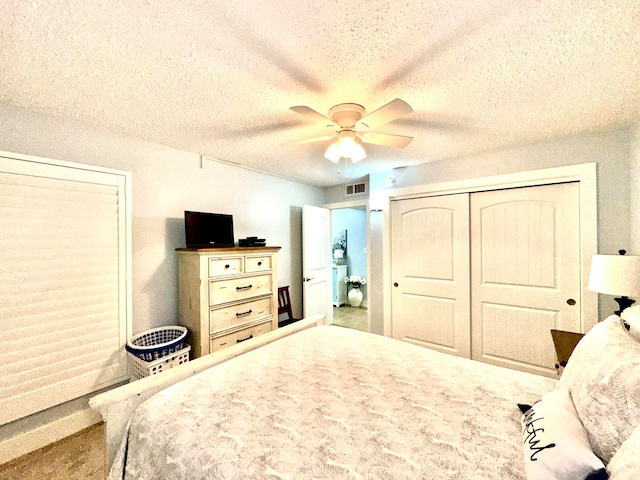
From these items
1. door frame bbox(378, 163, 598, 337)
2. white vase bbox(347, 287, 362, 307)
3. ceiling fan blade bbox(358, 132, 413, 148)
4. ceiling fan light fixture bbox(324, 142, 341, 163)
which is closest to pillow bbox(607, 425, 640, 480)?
ceiling fan blade bbox(358, 132, 413, 148)

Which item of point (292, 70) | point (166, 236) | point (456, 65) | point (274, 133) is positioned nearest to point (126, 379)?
point (166, 236)

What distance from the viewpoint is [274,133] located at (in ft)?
7.39

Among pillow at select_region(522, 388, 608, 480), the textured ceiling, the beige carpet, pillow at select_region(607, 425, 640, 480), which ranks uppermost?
the textured ceiling

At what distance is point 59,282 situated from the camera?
6.32 ft

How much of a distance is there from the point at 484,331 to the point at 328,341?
1.96 m

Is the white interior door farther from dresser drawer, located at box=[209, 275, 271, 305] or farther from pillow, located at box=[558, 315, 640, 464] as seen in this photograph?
pillow, located at box=[558, 315, 640, 464]

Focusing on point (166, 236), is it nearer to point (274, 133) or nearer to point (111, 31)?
point (274, 133)

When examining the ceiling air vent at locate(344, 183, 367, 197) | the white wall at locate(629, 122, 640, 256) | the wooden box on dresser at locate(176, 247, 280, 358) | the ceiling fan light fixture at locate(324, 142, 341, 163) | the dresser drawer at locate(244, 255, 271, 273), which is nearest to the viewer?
the ceiling fan light fixture at locate(324, 142, 341, 163)

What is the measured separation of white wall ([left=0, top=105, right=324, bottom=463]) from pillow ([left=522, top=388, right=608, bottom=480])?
2686 millimetres

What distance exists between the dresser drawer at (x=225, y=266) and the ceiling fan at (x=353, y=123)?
137cm

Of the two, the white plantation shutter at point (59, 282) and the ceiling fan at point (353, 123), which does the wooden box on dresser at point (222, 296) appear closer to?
the white plantation shutter at point (59, 282)

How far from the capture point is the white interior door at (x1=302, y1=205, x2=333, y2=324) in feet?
12.2

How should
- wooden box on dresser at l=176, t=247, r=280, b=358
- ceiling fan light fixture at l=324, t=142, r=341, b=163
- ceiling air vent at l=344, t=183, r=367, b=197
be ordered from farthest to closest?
1. ceiling air vent at l=344, t=183, r=367, b=197
2. wooden box on dresser at l=176, t=247, r=280, b=358
3. ceiling fan light fixture at l=324, t=142, r=341, b=163

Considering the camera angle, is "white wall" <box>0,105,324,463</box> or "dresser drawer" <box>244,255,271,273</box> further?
"dresser drawer" <box>244,255,271,273</box>
